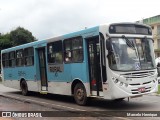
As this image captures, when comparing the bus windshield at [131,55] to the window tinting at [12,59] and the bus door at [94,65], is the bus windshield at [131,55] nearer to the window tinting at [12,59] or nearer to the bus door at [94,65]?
the bus door at [94,65]

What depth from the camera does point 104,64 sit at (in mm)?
12414

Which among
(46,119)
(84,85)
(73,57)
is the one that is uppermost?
(73,57)

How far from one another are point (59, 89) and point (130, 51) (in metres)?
4.53

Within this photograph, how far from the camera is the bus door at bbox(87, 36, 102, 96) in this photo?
13.0 meters

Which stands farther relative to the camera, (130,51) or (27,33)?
(27,33)

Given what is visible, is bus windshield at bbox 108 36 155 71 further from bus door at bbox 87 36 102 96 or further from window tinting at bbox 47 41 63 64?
window tinting at bbox 47 41 63 64

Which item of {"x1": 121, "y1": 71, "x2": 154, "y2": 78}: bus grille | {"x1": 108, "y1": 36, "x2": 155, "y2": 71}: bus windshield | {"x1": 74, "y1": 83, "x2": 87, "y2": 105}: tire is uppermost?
{"x1": 108, "y1": 36, "x2": 155, "y2": 71}: bus windshield

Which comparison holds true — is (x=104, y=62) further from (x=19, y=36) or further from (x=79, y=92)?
(x=19, y=36)

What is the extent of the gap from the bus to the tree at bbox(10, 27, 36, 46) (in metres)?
47.0

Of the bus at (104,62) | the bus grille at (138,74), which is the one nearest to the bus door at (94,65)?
the bus at (104,62)

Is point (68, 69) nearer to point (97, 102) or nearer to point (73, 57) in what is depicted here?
point (73, 57)

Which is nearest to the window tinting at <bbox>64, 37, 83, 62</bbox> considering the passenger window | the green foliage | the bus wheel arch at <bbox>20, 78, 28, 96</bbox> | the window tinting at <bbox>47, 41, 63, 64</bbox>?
the window tinting at <bbox>47, 41, 63, 64</bbox>

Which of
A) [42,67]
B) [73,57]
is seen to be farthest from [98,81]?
[42,67]

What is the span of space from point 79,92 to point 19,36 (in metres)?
50.1
